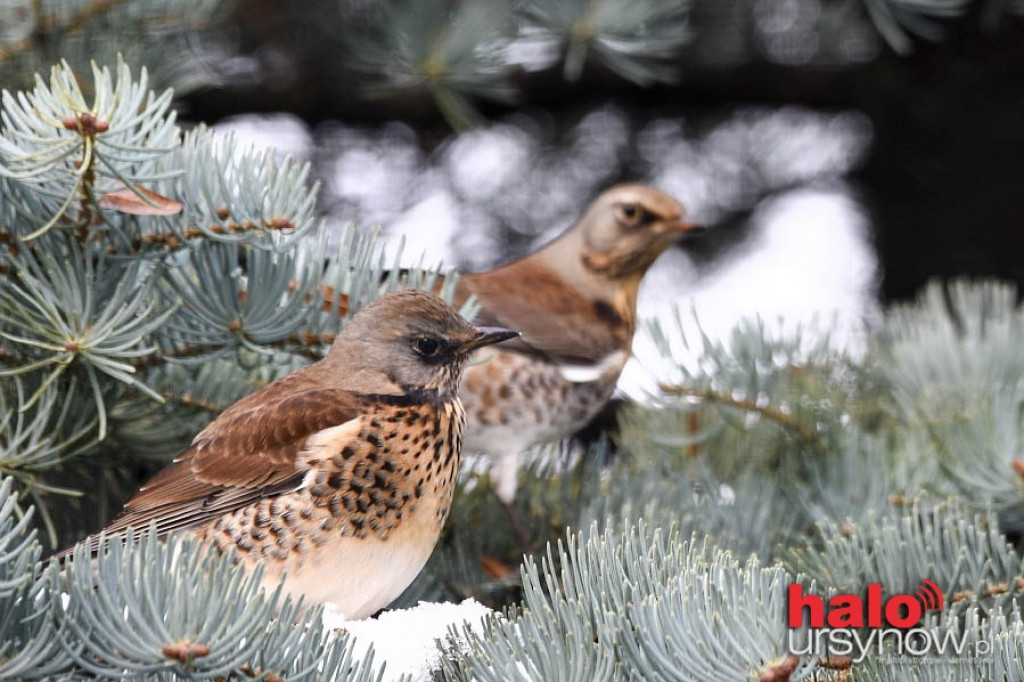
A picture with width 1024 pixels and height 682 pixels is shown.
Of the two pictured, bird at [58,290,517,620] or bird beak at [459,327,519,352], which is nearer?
bird at [58,290,517,620]

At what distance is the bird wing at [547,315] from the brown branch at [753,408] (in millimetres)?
525

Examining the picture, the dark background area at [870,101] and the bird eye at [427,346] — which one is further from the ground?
the dark background area at [870,101]

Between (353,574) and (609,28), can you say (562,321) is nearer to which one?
(609,28)

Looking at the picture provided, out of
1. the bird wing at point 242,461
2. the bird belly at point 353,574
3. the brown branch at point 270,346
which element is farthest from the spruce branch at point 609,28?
the bird belly at point 353,574

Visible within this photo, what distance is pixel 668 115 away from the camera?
11.7ft

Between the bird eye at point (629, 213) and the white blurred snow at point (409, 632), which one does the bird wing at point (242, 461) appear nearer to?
the white blurred snow at point (409, 632)

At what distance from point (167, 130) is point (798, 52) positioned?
6.94 ft

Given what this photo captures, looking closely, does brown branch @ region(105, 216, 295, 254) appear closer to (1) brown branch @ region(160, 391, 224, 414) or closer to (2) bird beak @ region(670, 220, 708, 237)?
(1) brown branch @ region(160, 391, 224, 414)

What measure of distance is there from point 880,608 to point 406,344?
0.85m

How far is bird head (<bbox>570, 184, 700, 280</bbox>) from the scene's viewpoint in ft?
10.2

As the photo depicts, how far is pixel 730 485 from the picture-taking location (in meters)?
2.37

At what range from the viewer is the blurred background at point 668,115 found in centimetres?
277

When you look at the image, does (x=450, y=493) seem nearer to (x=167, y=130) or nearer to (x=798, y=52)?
(x=167, y=130)

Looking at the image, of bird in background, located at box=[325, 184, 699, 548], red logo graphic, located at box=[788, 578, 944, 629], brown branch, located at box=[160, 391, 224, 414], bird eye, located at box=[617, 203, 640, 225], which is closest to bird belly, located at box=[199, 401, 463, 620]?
brown branch, located at box=[160, 391, 224, 414]
